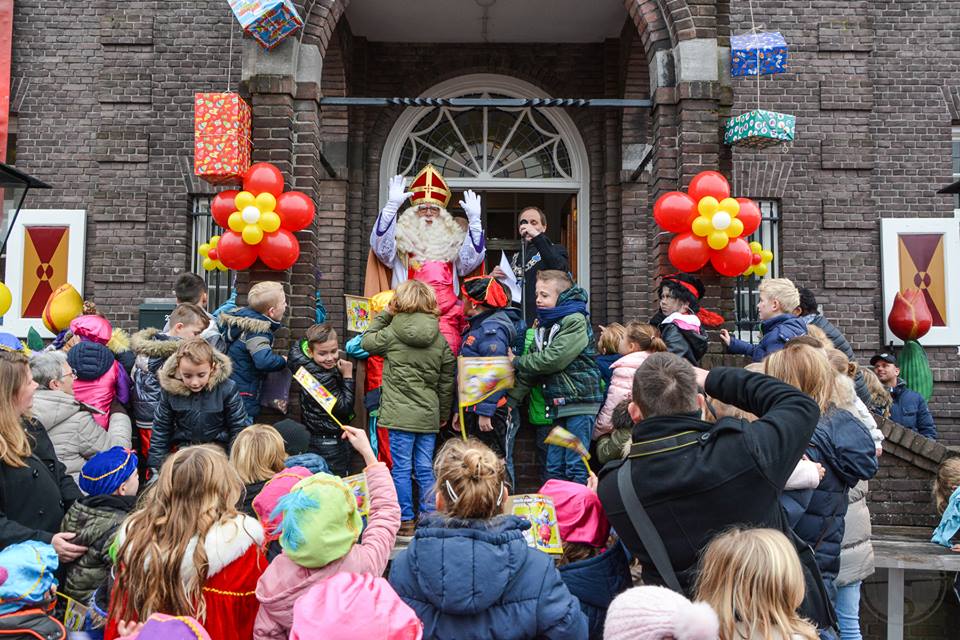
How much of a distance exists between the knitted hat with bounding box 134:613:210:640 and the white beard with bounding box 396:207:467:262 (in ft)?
15.3

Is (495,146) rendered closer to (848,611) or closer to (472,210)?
(472,210)

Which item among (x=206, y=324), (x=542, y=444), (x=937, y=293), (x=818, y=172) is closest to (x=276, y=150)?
(x=206, y=324)

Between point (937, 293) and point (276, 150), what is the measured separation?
8204 millimetres

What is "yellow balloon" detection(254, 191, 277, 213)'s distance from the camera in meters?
6.23

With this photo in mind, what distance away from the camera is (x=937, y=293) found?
10.2 metres

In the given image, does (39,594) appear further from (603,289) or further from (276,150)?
(603,289)

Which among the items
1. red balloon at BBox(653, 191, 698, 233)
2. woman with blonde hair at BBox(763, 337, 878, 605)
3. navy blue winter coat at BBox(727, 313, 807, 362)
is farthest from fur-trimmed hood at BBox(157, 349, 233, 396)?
red balloon at BBox(653, 191, 698, 233)

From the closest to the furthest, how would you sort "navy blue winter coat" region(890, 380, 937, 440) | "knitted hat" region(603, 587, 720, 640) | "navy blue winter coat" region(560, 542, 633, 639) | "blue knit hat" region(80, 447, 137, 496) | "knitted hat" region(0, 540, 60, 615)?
"knitted hat" region(603, 587, 720, 640)
"knitted hat" region(0, 540, 60, 615)
"navy blue winter coat" region(560, 542, 633, 639)
"blue knit hat" region(80, 447, 137, 496)
"navy blue winter coat" region(890, 380, 937, 440)

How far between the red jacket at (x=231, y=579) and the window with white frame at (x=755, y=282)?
25.9 ft

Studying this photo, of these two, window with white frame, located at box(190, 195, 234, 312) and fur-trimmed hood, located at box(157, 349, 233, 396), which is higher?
window with white frame, located at box(190, 195, 234, 312)

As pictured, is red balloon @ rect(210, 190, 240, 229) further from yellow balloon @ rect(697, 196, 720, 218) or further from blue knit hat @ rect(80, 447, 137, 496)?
yellow balloon @ rect(697, 196, 720, 218)

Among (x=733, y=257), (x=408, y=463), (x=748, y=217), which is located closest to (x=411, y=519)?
(x=408, y=463)

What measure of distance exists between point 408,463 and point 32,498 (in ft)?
7.89

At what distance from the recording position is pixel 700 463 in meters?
2.68
